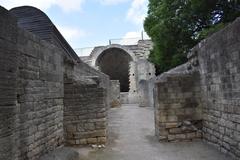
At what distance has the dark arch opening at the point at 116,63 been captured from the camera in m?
32.1

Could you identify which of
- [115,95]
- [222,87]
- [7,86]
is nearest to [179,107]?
[222,87]

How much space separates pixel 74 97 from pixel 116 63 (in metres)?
26.6

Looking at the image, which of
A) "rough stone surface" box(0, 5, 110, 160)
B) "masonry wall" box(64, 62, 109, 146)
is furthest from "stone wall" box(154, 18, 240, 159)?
"rough stone surface" box(0, 5, 110, 160)

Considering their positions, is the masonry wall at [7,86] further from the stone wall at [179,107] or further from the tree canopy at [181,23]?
the tree canopy at [181,23]

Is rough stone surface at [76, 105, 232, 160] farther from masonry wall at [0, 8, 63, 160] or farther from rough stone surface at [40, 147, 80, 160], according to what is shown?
masonry wall at [0, 8, 63, 160]

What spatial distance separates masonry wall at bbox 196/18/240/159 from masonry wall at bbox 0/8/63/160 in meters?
3.74

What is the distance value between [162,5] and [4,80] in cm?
1238

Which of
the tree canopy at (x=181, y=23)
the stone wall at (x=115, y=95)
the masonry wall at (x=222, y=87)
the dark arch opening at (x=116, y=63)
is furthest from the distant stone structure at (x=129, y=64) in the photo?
the masonry wall at (x=222, y=87)

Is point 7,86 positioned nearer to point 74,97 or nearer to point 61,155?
point 61,155

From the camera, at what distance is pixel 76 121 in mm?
8141

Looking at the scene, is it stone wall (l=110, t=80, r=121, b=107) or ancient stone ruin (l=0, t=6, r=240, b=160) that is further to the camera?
stone wall (l=110, t=80, r=121, b=107)

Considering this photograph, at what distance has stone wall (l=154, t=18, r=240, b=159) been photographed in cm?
590

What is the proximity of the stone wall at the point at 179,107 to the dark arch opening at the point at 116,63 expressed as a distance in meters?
22.7

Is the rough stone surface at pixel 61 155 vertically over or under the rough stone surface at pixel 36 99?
under
